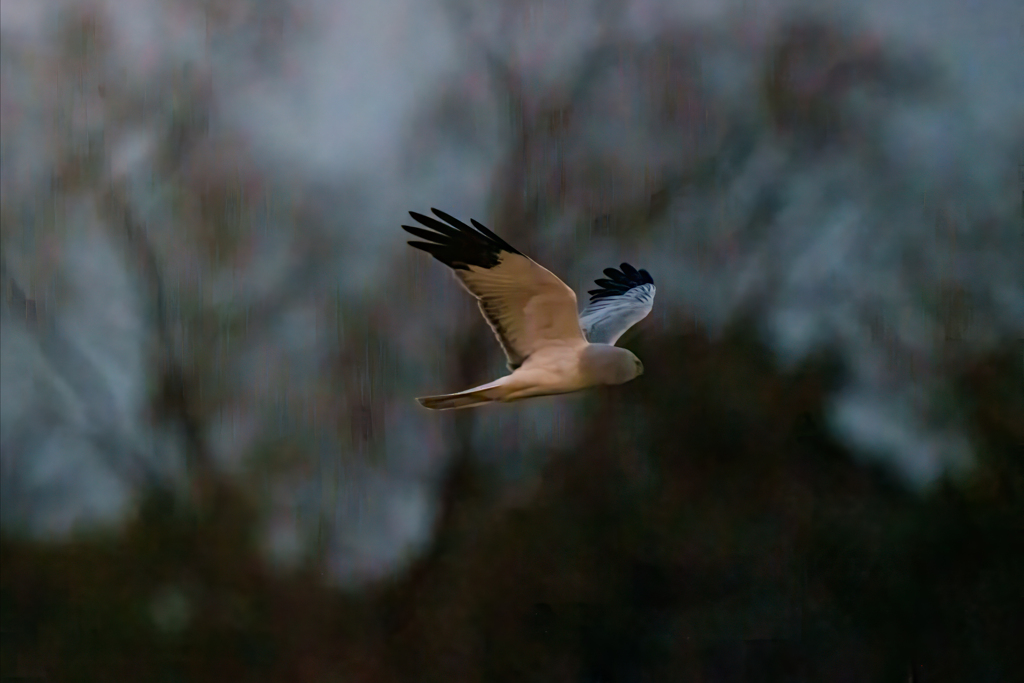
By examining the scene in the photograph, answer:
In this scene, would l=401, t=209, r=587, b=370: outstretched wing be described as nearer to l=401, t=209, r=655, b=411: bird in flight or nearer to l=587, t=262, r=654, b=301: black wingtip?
l=401, t=209, r=655, b=411: bird in flight

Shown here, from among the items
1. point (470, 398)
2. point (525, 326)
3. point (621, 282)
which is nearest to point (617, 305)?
point (621, 282)

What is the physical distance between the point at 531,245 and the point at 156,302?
68.6 inches

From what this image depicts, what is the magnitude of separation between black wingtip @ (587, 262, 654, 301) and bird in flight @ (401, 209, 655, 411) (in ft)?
0.86

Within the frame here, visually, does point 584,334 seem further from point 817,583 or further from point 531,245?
point 817,583

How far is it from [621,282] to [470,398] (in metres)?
0.74

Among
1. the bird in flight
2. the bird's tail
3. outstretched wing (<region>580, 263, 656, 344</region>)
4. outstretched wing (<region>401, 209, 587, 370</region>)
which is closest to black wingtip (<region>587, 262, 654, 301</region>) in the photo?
outstretched wing (<region>580, 263, 656, 344</region>)

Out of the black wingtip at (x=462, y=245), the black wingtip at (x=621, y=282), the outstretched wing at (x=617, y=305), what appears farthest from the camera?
the black wingtip at (x=621, y=282)

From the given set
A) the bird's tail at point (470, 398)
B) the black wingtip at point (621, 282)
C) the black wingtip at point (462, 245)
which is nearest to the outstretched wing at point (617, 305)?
the black wingtip at point (621, 282)

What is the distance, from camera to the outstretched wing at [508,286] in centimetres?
200

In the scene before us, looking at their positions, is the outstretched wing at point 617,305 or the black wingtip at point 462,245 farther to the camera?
the outstretched wing at point 617,305

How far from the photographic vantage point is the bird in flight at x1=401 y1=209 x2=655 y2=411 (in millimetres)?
2020

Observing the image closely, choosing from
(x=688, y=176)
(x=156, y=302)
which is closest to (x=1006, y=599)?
(x=688, y=176)

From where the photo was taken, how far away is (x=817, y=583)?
4.48 meters

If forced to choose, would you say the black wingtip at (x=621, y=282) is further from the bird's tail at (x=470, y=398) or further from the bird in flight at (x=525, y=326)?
the bird's tail at (x=470, y=398)
